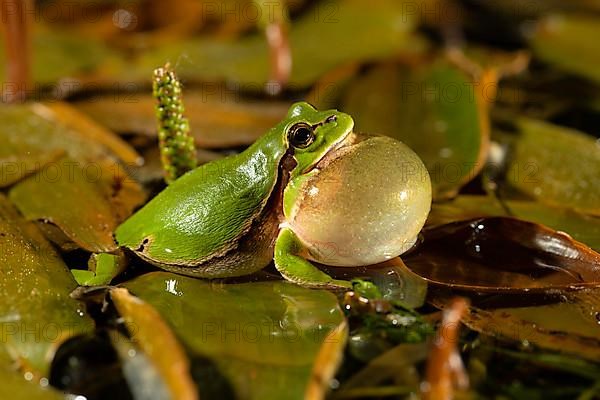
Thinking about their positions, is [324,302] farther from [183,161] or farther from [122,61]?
[122,61]

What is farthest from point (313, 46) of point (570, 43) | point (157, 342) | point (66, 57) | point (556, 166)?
point (157, 342)

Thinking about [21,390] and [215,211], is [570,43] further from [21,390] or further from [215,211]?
[21,390]

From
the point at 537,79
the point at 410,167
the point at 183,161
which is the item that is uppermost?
the point at 410,167

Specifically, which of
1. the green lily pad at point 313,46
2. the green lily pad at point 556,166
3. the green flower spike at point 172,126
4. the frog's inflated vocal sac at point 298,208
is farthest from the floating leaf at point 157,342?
the green lily pad at point 313,46

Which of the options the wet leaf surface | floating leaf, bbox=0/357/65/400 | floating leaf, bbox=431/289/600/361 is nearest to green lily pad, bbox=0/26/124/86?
the wet leaf surface

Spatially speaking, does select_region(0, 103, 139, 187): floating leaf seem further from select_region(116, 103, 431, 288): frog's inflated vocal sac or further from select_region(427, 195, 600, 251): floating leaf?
select_region(427, 195, 600, 251): floating leaf

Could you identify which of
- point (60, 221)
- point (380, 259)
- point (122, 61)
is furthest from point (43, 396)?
point (122, 61)

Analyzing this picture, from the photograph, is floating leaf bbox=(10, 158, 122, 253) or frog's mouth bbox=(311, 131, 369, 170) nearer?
frog's mouth bbox=(311, 131, 369, 170)

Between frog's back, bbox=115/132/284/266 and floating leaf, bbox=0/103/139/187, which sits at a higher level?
frog's back, bbox=115/132/284/266
